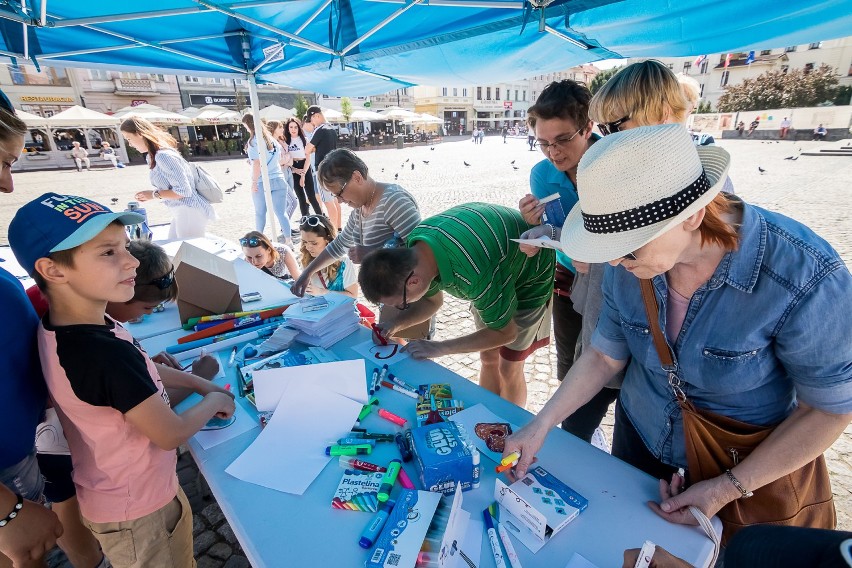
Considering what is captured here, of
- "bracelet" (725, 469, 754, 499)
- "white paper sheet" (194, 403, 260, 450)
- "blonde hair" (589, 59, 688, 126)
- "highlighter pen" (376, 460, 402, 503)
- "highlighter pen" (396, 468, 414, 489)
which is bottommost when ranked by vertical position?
"white paper sheet" (194, 403, 260, 450)

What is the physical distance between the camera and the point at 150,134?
363 cm

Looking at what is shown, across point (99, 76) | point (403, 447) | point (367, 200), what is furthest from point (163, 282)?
point (99, 76)

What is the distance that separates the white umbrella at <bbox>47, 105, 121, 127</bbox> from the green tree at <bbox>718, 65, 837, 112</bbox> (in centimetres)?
4155

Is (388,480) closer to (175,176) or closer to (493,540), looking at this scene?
(493,540)

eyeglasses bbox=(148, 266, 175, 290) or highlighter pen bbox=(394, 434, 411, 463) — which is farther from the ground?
eyeglasses bbox=(148, 266, 175, 290)

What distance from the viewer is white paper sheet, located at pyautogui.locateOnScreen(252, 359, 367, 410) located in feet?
4.72

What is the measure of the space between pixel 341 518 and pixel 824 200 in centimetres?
1129

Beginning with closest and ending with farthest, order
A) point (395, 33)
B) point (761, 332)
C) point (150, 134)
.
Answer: point (761, 332) < point (395, 33) < point (150, 134)

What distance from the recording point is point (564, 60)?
10.7 feet

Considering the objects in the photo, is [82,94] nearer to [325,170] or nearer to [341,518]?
[325,170]

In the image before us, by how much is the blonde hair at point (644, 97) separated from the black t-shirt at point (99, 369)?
1789 millimetres

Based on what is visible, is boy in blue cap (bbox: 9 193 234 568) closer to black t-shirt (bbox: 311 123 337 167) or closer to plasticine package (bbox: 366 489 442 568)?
plasticine package (bbox: 366 489 442 568)

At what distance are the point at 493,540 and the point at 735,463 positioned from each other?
0.64 metres

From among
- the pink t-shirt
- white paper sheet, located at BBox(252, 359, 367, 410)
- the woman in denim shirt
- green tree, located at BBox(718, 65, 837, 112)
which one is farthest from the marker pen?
green tree, located at BBox(718, 65, 837, 112)
